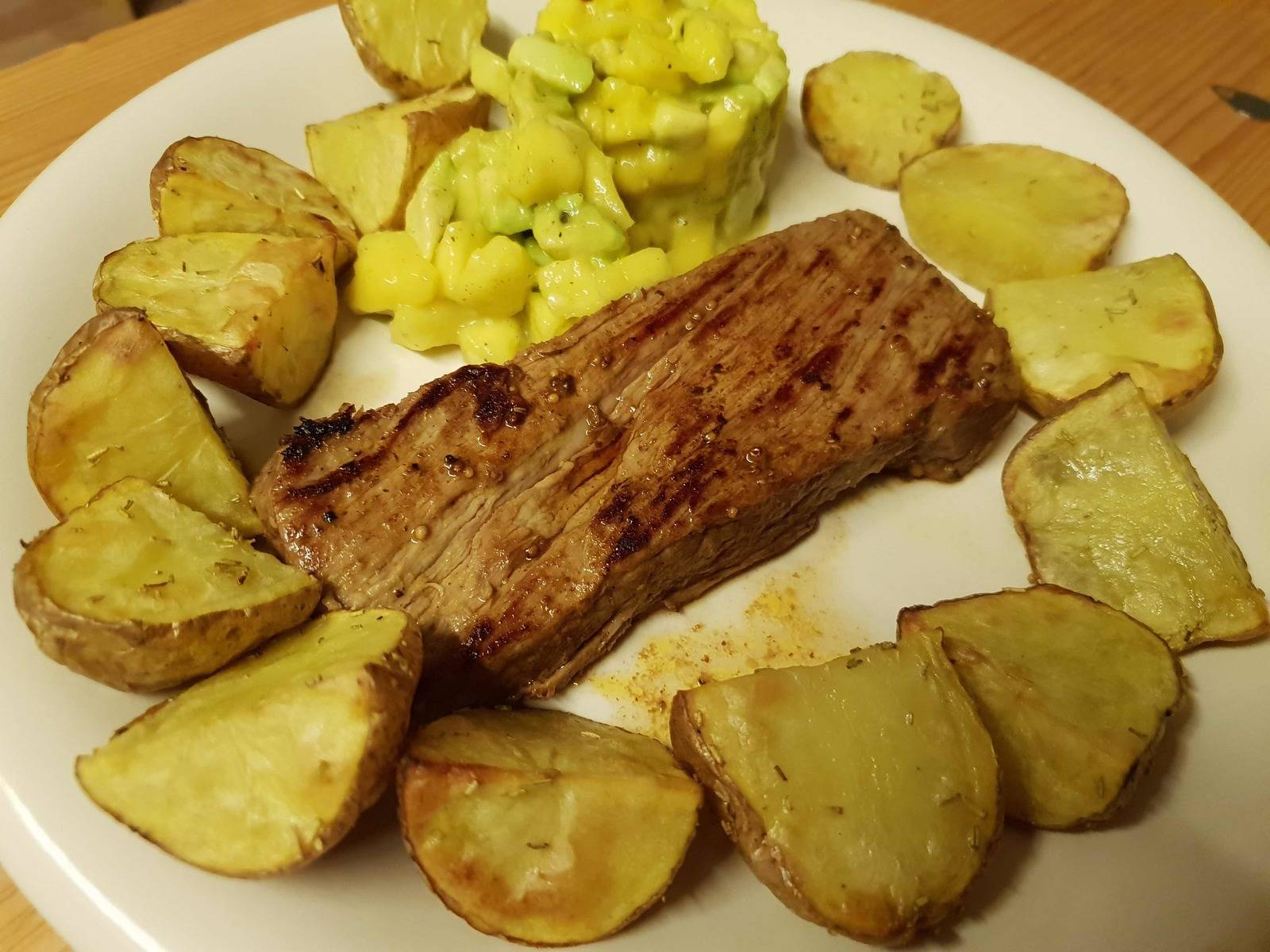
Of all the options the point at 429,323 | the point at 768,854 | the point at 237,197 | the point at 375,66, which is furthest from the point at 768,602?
the point at 375,66

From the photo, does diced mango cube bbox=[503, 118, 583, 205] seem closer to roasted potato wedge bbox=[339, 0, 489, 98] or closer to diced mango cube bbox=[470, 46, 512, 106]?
diced mango cube bbox=[470, 46, 512, 106]

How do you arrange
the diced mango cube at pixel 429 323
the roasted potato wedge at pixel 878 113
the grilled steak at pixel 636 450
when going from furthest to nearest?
the roasted potato wedge at pixel 878 113, the diced mango cube at pixel 429 323, the grilled steak at pixel 636 450

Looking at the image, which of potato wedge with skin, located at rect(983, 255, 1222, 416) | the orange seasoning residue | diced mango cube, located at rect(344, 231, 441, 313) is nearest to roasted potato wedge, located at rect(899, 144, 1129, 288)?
potato wedge with skin, located at rect(983, 255, 1222, 416)

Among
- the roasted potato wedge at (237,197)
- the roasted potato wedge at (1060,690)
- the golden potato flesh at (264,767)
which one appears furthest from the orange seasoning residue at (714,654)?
the roasted potato wedge at (237,197)

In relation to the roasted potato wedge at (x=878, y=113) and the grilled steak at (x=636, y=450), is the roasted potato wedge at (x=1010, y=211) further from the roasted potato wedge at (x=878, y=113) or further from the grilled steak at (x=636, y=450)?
the grilled steak at (x=636, y=450)

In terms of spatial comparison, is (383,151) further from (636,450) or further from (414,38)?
(636,450)

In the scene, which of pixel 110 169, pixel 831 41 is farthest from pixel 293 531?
pixel 831 41
